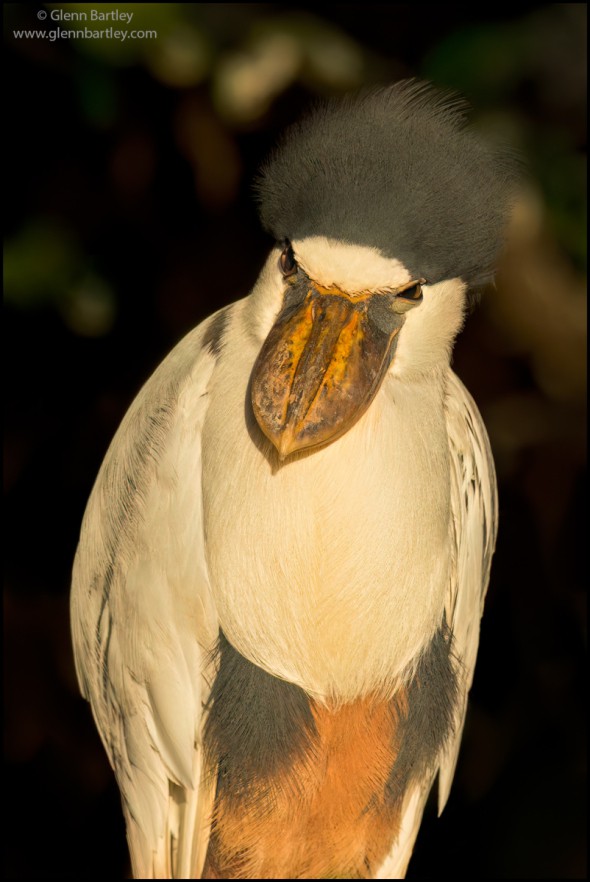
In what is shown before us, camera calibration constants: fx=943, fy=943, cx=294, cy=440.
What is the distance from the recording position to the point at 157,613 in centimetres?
106

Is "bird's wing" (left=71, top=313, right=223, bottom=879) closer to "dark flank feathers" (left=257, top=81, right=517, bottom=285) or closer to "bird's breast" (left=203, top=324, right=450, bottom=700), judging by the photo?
"bird's breast" (left=203, top=324, right=450, bottom=700)

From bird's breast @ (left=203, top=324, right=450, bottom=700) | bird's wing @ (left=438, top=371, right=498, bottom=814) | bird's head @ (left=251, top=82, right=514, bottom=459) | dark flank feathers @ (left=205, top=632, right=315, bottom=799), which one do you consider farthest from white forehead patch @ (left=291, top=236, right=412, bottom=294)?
dark flank feathers @ (left=205, top=632, right=315, bottom=799)

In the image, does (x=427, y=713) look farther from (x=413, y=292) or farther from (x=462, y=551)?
(x=413, y=292)

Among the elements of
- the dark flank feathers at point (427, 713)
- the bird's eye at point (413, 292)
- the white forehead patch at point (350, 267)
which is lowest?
the dark flank feathers at point (427, 713)

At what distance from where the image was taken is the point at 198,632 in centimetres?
103

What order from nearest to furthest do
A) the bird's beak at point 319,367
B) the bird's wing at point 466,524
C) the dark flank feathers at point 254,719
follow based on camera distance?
the bird's beak at point 319,367, the dark flank feathers at point 254,719, the bird's wing at point 466,524

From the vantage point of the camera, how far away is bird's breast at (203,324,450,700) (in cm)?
95

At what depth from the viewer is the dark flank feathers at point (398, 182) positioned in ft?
2.94

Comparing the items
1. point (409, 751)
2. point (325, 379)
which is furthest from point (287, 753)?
point (325, 379)

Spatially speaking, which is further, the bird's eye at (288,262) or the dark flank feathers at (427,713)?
the dark flank feathers at (427,713)

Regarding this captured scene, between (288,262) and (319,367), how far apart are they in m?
0.13

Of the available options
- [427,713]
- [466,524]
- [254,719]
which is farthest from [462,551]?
[254,719]

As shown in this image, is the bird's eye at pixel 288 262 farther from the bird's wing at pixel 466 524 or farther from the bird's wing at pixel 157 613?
the bird's wing at pixel 466 524

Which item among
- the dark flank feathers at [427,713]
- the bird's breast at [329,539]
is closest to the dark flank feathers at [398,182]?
the bird's breast at [329,539]
